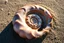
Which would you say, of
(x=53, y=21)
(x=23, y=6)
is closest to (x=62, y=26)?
(x=53, y=21)

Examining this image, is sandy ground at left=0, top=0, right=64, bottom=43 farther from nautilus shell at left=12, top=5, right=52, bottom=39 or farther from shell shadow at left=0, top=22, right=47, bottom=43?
nautilus shell at left=12, top=5, right=52, bottom=39

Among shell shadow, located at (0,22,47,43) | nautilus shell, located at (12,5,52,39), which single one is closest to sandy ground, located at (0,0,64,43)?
shell shadow, located at (0,22,47,43)

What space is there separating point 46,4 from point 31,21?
627 millimetres

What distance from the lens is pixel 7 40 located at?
360 centimetres

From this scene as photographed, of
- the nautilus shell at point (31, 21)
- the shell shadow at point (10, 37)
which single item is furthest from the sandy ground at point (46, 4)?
the nautilus shell at point (31, 21)

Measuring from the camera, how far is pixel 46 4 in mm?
4098

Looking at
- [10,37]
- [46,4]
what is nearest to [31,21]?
[10,37]

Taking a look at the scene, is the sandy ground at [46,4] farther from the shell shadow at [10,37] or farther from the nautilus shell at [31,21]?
the nautilus shell at [31,21]

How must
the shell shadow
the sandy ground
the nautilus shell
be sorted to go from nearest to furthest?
the nautilus shell, the shell shadow, the sandy ground

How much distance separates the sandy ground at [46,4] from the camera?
3736 millimetres

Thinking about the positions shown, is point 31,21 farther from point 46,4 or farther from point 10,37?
point 46,4

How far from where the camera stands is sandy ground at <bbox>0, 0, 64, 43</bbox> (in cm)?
374

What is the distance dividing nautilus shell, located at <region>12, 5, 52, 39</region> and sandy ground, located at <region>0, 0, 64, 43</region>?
237 millimetres

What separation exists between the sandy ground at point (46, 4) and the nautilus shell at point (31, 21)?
0.24m
